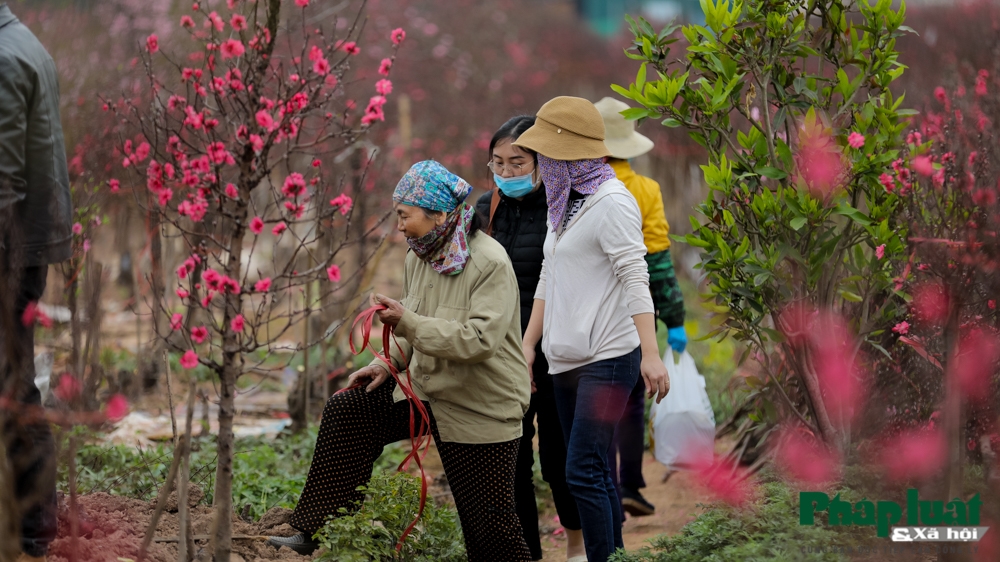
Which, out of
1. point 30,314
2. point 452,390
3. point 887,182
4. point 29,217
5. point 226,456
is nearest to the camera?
point 30,314

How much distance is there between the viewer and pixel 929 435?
3.78 meters

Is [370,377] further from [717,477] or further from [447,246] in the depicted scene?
[717,477]

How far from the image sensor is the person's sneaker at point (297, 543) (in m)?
3.63

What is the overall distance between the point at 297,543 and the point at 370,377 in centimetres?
64

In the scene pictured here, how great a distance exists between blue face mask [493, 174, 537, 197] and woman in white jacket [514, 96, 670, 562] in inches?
5.7

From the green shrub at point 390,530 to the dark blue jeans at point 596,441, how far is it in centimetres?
59

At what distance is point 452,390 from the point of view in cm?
351

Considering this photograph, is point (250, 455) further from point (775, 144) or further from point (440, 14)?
point (440, 14)

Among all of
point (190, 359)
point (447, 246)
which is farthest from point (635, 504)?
point (190, 359)

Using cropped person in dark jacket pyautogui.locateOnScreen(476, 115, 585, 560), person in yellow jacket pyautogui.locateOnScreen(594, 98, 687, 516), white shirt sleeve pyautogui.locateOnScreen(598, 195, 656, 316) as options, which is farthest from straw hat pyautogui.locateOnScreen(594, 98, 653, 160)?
white shirt sleeve pyautogui.locateOnScreen(598, 195, 656, 316)

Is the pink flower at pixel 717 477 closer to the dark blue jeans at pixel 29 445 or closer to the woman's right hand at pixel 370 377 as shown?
the woman's right hand at pixel 370 377

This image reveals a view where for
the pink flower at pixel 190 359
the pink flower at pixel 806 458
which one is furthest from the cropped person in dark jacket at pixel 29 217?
the pink flower at pixel 806 458

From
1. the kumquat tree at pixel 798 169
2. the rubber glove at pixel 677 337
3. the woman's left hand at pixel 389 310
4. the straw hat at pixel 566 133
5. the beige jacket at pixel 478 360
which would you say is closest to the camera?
the woman's left hand at pixel 389 310

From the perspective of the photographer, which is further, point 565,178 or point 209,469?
point 209,469
